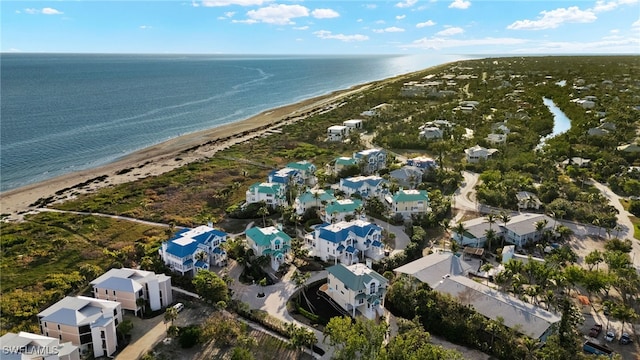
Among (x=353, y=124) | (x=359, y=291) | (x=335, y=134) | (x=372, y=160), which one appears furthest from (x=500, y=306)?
(x=353, y=124)

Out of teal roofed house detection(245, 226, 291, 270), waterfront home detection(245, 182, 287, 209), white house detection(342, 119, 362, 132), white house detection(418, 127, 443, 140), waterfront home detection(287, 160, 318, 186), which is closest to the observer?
teal roofed house detection(245, 226, 291, 270)

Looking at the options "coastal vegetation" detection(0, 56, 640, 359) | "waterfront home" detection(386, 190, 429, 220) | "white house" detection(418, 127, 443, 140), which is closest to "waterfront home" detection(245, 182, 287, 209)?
"coastal vegetation" detection(0, 56, 640, 359)

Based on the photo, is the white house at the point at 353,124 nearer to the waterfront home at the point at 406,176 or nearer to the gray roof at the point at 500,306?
the waterfront home at the point at 406,176

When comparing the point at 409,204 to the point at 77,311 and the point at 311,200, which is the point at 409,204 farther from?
the point at 77,311

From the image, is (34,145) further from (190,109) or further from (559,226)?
(559,226)

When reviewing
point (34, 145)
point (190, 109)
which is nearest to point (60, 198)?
point (34, 145)

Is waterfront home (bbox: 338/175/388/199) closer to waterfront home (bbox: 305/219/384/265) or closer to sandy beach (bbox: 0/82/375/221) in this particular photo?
waterfront home (bbox: 305/219/384/265)
